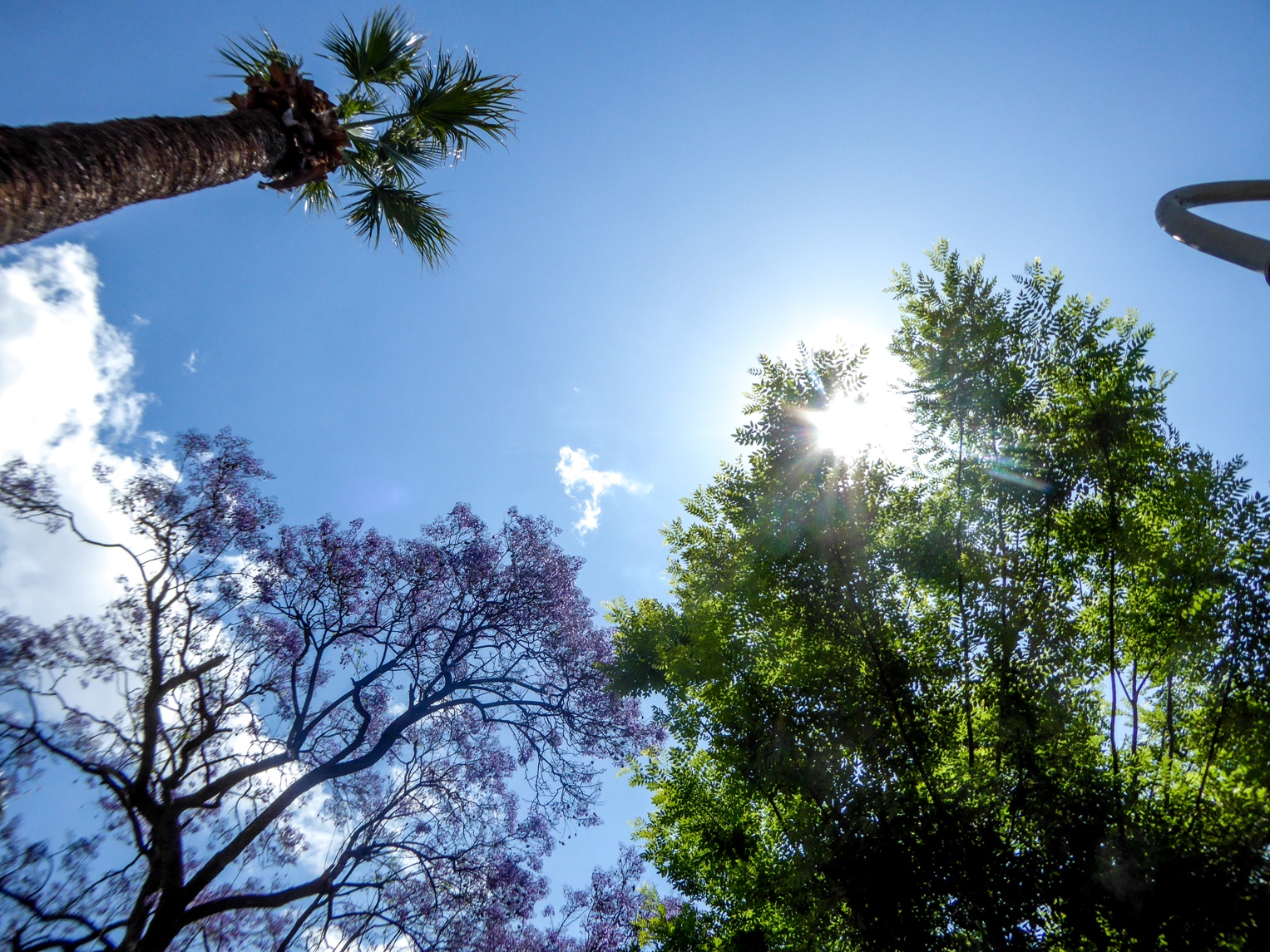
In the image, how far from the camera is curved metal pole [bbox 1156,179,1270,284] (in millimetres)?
2535

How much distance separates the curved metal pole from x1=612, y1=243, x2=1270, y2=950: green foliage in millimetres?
1971

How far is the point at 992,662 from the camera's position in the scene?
463 cm

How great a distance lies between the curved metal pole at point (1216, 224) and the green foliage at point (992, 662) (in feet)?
6.47

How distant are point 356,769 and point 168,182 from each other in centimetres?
813

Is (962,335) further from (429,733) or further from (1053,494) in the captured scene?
(429,733)

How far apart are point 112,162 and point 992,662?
723 cm

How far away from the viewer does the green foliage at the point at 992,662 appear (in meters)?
3.71

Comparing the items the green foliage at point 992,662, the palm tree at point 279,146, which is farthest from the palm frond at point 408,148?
the green foliage at point 992,662

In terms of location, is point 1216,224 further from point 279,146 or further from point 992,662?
point 279,146

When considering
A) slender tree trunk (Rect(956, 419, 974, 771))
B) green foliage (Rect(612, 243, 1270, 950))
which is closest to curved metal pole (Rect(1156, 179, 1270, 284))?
green foliage (Rect(612, 243, 1270, 950))

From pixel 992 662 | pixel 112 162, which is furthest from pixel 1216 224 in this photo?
pixel 112 162

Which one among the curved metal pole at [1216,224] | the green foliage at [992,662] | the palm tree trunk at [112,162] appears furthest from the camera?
the green foliage at [992,662]

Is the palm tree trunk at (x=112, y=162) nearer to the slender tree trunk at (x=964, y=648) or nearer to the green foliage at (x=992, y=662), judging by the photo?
the green foliage at (x=992, y=662)

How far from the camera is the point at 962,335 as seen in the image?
212 inches
